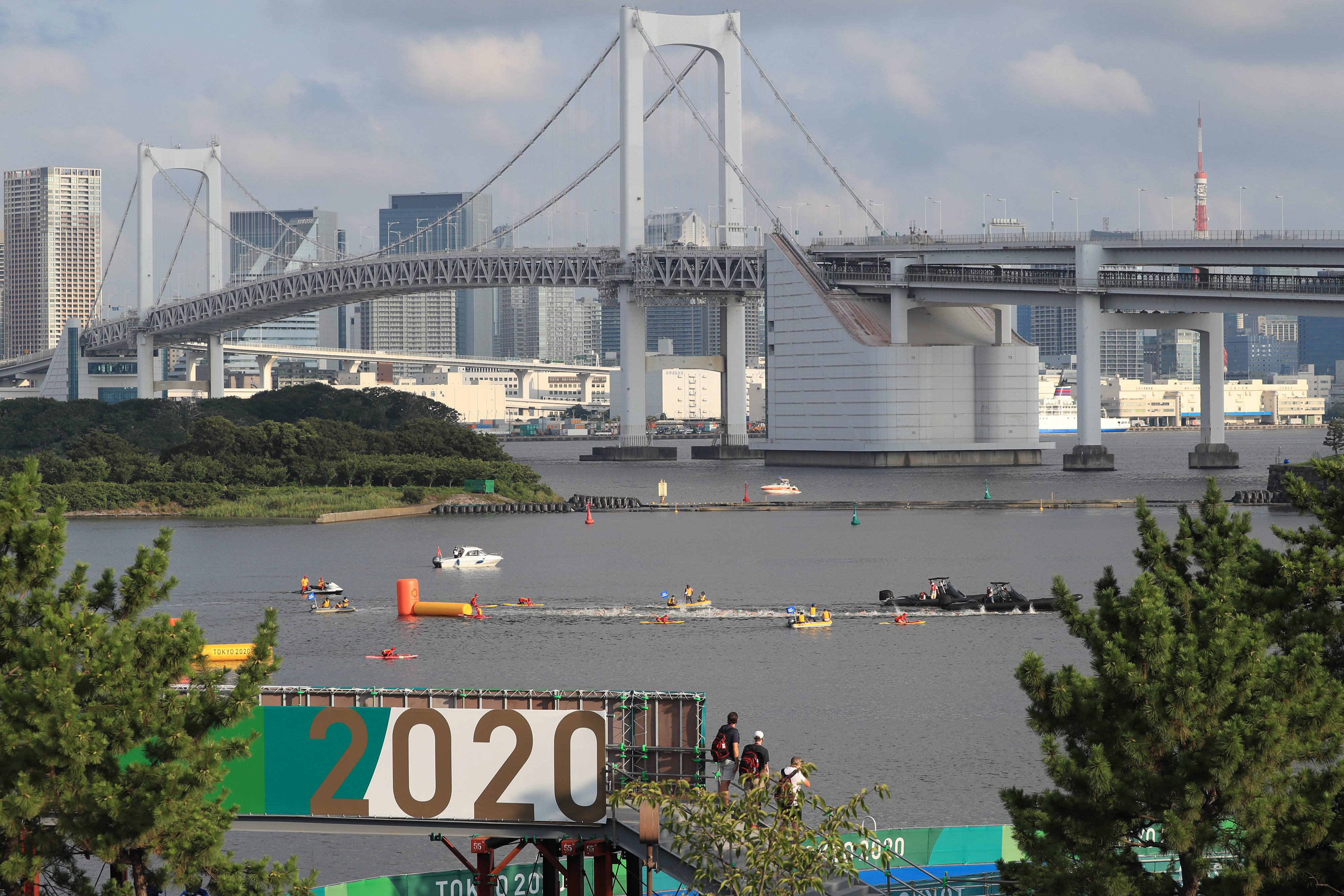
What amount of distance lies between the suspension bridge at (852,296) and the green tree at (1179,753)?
205 feet

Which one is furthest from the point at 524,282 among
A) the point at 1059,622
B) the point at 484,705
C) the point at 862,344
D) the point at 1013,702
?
the point at 484,705

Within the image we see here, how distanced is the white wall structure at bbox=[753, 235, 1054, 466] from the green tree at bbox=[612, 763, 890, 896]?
242ft

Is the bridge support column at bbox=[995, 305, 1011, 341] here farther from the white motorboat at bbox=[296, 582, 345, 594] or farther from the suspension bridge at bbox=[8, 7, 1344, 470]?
the white motorboat at bbox=[296, 582, 345, 594]

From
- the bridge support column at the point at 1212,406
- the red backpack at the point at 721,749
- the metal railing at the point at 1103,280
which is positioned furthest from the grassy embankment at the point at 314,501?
the red backpack at the point at 721,749

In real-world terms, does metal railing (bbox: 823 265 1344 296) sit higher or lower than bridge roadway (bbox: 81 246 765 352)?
lower

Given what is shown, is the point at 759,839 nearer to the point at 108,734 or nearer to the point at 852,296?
the point at 108,734

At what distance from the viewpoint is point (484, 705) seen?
12.8 m

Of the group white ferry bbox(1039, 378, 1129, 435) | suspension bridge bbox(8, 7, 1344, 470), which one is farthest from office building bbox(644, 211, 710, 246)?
white ferry bbox(1039, 378, 1129, 435)

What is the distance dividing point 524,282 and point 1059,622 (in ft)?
231

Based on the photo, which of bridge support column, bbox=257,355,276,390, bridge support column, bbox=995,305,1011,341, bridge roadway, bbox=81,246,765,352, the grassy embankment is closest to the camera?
the grassy embankment

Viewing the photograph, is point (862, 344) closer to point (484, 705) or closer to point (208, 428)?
point (208, 428)

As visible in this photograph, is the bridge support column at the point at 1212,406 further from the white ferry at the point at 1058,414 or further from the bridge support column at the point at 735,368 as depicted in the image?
the white ferry at the point at 1058,414

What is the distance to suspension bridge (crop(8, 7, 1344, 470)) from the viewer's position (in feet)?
245

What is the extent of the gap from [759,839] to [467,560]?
34299 mm
